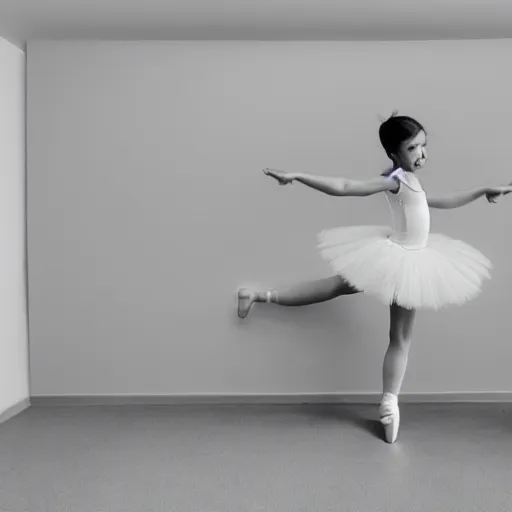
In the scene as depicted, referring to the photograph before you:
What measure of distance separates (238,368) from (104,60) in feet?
5.33

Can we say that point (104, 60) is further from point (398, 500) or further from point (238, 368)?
point (398, 500)

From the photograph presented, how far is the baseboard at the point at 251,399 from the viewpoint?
2.97 metres

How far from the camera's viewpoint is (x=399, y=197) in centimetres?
247

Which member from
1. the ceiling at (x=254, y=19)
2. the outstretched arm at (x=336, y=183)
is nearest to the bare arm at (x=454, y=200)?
the outstretched arm at (x=336, y=183)

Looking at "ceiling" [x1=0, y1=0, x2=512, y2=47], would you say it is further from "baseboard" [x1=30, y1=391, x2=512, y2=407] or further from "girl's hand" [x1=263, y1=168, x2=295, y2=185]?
"baseboard" [x1=30, y1=391, x2=512, y2=407]

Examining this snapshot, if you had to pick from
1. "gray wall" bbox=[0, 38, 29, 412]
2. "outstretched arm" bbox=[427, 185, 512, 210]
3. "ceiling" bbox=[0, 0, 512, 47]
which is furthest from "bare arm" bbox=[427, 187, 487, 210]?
"gray wall" bbox=[0, 38, 29, 412]

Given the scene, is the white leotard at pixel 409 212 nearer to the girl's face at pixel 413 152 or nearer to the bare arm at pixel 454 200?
the girl's face at pixel 413 152

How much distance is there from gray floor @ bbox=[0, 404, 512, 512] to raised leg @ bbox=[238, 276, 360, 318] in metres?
0.51

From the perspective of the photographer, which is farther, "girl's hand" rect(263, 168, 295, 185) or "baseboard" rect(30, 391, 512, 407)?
"baseboard" rect(30, 391, 512, 407)

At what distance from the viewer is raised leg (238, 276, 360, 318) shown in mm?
2748

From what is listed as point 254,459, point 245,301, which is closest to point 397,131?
point 245,301

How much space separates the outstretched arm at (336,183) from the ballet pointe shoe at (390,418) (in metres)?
0.84

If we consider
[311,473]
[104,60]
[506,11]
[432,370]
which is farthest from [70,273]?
[506,11]

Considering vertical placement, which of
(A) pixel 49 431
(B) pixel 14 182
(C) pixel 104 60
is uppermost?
(C) pixel 104 60
